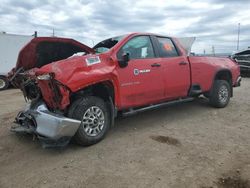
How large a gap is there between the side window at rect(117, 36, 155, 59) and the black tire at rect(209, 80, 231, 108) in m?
2.39

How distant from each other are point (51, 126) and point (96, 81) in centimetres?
103

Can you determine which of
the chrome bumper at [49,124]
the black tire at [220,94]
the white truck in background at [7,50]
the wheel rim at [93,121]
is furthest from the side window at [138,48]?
the white truck in background at [7,50]

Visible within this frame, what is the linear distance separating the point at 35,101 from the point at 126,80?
1.64m

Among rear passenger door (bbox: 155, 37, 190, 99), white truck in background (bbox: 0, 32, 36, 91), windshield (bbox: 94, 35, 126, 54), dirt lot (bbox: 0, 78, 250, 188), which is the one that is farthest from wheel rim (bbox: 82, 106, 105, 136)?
white truck in background (bbox: 0, 32, 36, 91)

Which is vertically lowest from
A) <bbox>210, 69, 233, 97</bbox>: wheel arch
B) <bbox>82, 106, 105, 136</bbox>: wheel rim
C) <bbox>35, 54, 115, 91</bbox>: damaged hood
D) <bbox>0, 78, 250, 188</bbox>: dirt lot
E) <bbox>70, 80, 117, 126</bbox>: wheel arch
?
<bbox>0, 78, 250, 188</bbox>: dirt lot

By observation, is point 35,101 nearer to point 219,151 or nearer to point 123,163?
point 123,163

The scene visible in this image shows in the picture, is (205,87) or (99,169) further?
(205,87)

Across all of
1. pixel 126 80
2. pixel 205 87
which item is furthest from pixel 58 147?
pixel 205 87

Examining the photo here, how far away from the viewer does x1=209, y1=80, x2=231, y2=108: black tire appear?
752 cm

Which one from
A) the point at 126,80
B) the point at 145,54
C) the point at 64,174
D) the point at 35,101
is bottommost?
the point at 64,174

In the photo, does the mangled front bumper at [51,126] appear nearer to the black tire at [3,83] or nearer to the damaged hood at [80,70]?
the damaged hood at [80,70]

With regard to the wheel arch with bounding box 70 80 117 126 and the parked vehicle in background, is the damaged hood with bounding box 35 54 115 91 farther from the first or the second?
the parked vehicle in background

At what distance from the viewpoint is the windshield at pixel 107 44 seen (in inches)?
223

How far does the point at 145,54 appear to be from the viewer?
5.87 meters
